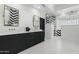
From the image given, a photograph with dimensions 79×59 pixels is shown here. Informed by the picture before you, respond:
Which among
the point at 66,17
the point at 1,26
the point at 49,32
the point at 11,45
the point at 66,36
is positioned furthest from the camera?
the point at 66,17

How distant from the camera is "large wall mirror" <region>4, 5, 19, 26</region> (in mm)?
4113

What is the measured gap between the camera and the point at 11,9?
4.46m

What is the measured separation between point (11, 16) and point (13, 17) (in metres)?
0.16

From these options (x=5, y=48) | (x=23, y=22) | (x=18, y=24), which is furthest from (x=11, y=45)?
(x=23, y=22)

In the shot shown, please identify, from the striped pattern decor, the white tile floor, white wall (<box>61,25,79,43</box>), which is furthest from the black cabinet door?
white wall (<box>61,25,79,43</box>)

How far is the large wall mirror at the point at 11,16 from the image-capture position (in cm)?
411

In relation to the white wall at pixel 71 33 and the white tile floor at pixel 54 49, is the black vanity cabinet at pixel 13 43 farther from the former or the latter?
the white wall at pixel 71 33

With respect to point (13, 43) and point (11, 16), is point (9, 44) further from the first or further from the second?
point (11, 16)

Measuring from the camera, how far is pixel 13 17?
464cm

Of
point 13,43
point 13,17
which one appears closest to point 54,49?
point 13,43

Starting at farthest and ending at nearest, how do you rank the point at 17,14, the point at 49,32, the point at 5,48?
the point at 49,32 → the point at 17,14 → the point at 5,48

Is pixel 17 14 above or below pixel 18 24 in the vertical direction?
above

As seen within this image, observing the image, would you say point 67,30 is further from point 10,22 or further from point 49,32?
point 10,22
